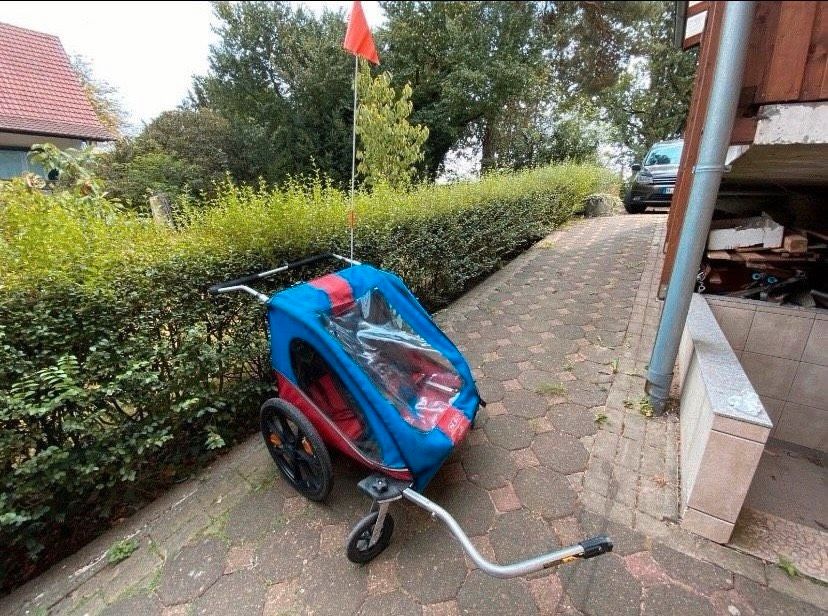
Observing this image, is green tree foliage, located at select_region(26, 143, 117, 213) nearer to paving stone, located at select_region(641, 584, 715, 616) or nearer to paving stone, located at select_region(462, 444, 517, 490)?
paving stone, located at select_region(462, 444, 517, 490)

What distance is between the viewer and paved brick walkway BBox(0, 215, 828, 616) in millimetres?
1388

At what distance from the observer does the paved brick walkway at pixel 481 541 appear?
1388 millimetres

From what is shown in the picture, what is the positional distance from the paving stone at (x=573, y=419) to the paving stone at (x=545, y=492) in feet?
1.32

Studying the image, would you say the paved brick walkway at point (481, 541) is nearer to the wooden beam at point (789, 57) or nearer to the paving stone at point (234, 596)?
the paving stone at point (234, 596)

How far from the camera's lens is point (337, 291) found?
6.06ft

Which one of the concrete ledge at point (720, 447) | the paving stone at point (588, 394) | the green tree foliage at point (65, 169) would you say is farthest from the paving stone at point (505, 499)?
the green tree foliage at point (65, 169)

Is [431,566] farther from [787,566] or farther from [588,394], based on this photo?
[588,394]

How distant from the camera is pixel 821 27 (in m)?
1.43

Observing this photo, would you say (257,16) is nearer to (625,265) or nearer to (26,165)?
(625,265)

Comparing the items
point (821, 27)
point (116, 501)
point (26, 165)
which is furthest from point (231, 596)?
point (26, 165)

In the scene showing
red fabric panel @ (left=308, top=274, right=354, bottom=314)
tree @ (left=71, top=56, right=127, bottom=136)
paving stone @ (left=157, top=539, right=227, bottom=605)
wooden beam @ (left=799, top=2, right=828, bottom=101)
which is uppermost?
tree @ (left=71, top=56, right=127, bottom=136)

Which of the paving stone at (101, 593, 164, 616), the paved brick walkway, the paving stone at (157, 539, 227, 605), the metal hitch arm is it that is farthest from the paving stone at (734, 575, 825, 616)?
the paving stone at (101, 593, 164, 616)

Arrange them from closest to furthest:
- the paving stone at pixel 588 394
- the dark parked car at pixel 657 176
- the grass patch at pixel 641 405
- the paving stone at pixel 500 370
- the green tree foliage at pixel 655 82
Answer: the green tree foliage at pixel 655 82 → the grass patch at pixel 641 405 → the paving stone at pixel 588 394 → the paving stone at pixel 500 370 → the dark parked car at pixel 657 176

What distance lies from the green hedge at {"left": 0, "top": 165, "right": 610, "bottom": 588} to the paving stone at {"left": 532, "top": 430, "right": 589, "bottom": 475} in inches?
69.6
